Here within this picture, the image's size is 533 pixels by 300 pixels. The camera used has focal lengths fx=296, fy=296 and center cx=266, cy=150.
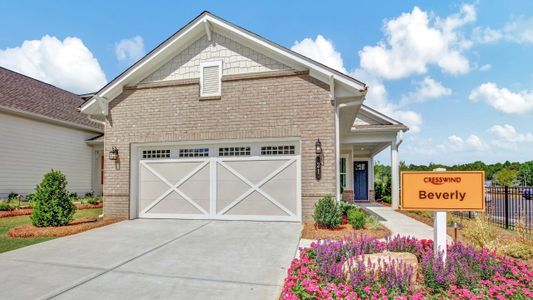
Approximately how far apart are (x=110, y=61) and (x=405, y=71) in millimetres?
15238

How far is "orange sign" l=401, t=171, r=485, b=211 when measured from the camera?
461 centimetres

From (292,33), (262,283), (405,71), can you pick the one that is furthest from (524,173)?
(262,283)

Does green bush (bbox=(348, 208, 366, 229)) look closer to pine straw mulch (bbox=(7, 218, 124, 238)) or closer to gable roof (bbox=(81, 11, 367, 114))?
gable roof (bbox=(81, 11, 367, 114))

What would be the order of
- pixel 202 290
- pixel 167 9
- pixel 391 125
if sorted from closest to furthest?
pixel 202 290
pixel 167 9
pixel 391 125

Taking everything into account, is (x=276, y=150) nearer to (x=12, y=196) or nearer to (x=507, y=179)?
(x=12, y=196)

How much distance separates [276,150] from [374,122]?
Result: 25.7 feet

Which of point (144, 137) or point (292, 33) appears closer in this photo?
point (144, 137)

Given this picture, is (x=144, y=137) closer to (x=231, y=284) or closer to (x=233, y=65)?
(x=233, y=65)

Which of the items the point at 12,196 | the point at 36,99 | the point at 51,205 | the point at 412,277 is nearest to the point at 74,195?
the point at 12,196

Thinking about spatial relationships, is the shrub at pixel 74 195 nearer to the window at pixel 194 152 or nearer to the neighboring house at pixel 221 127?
the neighboring house at pixel 221 127

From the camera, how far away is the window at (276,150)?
9383 mm

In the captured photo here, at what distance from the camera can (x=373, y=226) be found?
8.09 meters

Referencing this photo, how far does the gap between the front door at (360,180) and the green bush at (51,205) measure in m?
15.3

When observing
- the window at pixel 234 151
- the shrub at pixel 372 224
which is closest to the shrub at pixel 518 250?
the shrub at pixel 372 224
